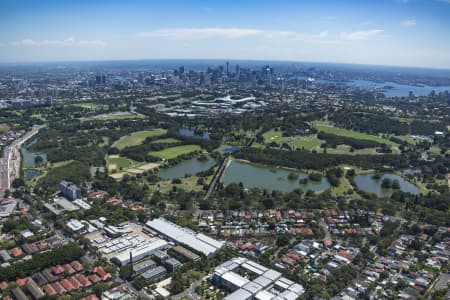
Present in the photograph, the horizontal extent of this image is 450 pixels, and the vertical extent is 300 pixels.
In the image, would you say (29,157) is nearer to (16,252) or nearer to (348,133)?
(16,252)

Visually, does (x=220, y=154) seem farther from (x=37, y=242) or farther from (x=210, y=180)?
(x=37, y=242)

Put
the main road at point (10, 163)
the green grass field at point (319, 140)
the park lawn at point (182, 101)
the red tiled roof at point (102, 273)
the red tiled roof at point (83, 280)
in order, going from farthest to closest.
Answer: the park lawn at point (182, 101) → the green grass field at point (319, 140) → the main road at point (10, 163) → the red tiled roof at point (102, 273) → the red tiled roof at point (83, 280)

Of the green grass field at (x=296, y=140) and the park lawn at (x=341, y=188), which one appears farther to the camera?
the green grass field at (x=296, y=140)

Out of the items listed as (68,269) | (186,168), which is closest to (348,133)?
(186,168)

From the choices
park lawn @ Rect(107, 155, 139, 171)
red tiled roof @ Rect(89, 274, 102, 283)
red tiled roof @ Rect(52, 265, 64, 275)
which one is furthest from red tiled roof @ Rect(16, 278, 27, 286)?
park lawn @ Rect(107, 155, 139, 171)

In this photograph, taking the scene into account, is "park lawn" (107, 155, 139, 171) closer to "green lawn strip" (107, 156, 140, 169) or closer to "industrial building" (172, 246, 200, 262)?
"green lawn strip" (107, 156, 140, 169)

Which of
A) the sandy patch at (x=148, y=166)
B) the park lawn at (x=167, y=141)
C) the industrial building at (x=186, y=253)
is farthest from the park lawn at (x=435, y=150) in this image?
the industrial building at (x=186, y=253)

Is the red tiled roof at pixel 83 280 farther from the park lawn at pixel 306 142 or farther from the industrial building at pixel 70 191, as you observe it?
the park lawn at pixel 306 142

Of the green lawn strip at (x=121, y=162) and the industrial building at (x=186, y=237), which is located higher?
the green lawn strip at (x=121, y=162)
